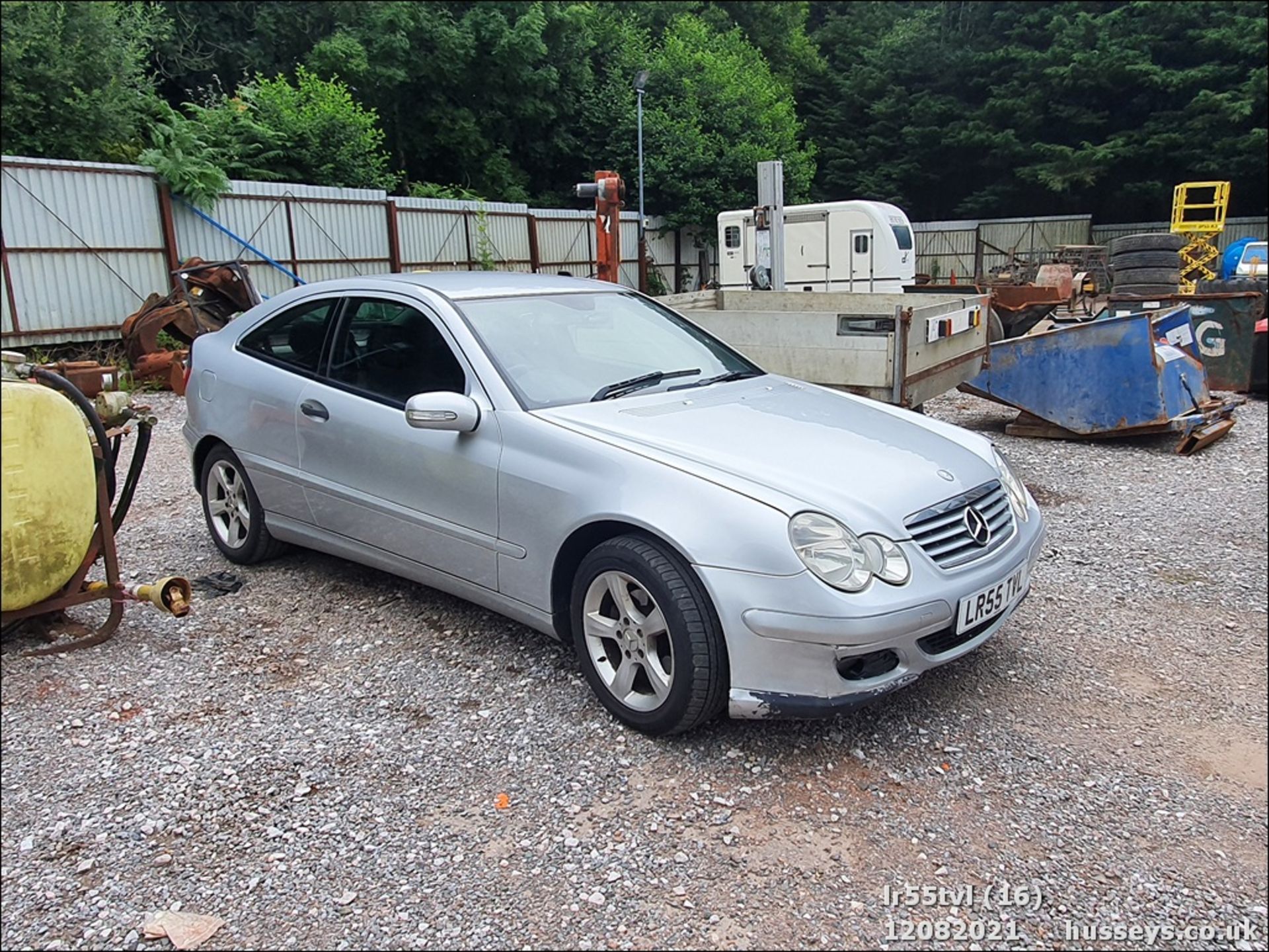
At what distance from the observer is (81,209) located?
12367 millimetres

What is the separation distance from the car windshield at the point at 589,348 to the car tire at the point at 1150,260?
37.6 feet

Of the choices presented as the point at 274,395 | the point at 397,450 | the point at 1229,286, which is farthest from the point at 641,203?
the point at 397,450

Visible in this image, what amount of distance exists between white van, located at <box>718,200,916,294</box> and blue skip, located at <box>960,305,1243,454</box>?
6629 millimetres

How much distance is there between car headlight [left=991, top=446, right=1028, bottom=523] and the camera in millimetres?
3684

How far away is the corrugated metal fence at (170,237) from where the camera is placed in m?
11.8

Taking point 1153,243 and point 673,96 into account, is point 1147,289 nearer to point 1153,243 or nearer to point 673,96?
point 1153,243

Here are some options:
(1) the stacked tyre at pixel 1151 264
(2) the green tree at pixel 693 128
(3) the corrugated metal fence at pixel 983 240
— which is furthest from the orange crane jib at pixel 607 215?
(3) the corrugated metal fence at pixel 983 240

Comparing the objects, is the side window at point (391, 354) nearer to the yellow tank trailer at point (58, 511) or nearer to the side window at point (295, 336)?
the side window at point (295, 336)

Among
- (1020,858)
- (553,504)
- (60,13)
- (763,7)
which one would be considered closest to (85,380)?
(553,504)

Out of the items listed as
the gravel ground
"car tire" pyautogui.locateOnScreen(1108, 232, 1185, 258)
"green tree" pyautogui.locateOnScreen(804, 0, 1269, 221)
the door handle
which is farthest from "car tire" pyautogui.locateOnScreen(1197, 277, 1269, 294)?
"green tree" pyautogui.locateOnScreen(804, 0, 1269, 221)

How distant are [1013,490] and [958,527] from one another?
624mm

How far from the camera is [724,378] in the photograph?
4324mm

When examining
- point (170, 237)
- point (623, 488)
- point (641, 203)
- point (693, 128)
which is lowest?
point (623, 488)

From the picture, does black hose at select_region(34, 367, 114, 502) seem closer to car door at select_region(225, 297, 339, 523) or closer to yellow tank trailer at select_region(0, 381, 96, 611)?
yellow tank trailer at select_region(0, 381, 96, 611)
